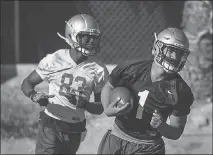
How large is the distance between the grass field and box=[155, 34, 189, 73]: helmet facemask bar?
285 centimetres

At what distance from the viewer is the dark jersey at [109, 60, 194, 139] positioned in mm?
4715

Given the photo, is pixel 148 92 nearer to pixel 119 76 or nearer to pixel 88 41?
pixel 119 76

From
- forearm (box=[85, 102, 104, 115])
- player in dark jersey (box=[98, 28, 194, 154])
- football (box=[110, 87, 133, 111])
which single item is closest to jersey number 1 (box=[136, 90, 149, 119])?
player in dark jersey (box=[98, 28, 194, 154])

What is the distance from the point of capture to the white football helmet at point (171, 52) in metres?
4.63

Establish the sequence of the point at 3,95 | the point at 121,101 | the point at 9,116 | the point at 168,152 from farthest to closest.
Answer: the point at 3,95 < the point at 9,116 < the point at 168,152 < the point at 121,101

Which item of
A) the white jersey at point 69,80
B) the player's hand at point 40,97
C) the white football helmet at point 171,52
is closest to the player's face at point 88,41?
the white jersey at point 69,80

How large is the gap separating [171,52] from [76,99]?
1.13 m

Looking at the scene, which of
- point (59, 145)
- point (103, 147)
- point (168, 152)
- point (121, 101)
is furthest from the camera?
point (168, 152)

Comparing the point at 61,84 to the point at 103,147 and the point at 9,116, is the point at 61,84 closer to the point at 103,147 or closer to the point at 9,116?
the point at 103,147

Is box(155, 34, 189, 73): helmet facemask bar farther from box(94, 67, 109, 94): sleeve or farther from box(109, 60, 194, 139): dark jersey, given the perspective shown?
box(94, 67, 109, 94): sleeve

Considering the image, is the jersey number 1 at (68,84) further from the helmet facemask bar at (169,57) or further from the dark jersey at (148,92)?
the helmet facemask bar at (169,57)

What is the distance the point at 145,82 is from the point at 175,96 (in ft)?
0.98

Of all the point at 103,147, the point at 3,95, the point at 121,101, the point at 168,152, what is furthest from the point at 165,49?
the point at 3,95

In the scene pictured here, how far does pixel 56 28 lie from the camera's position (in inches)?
377
